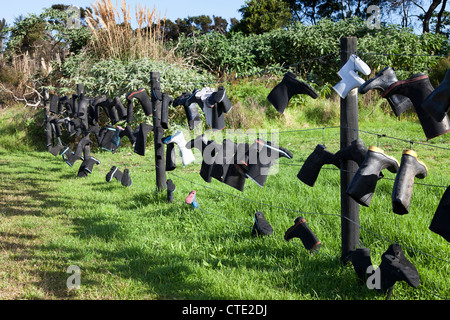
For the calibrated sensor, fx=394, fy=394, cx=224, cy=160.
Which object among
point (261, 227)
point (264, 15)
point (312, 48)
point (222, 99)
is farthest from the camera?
point (264, 15)

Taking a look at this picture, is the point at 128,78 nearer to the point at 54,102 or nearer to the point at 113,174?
the point at 54,102

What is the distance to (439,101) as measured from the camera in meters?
1.87

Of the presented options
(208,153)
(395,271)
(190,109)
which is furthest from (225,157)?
(395,271)

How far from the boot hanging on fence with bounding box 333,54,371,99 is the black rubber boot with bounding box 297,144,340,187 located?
0.40 meters

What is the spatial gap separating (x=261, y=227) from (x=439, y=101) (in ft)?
6.56

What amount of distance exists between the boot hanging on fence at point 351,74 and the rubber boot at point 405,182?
602 mm

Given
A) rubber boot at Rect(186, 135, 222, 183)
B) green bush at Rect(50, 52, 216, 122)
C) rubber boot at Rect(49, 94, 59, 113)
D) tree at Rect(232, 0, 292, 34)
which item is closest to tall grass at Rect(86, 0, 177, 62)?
green bush at Rect(50, 52, 216, 122)

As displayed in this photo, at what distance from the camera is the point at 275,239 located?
11.3ft

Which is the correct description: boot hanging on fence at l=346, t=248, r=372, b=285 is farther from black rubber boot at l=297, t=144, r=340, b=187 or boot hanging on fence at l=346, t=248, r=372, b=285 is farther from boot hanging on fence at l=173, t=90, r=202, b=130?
boot hanging on fence at l=173, t=90, r=202, b=130

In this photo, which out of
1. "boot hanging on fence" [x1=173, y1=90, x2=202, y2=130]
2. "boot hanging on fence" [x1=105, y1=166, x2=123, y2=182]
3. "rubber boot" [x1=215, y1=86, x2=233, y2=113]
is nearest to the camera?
"rubber boot" [x1=215, y1=86, x2=233, y2=113]

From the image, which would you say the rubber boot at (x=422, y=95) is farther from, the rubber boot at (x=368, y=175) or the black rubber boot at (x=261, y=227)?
the black rubber boot at (x=261, y=227)

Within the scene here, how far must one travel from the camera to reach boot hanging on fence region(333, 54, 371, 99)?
2471 millimetres

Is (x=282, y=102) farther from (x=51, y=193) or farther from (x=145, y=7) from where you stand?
(x=145, y=7)
